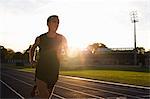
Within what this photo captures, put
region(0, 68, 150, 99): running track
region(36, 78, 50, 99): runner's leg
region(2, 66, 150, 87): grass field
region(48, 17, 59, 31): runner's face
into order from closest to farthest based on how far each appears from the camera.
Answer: region(36, 78, 50, 99): runner's leg → region(48, 17, 59, 31): runner's face → region(0, 68, 150, 99): running track → region(2, 66, 150, 87): grass field

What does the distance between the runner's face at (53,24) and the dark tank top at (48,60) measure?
0.15 m

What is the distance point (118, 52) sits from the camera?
99.2 m

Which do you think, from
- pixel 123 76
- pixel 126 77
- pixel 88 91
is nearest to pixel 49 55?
pixel 88 91

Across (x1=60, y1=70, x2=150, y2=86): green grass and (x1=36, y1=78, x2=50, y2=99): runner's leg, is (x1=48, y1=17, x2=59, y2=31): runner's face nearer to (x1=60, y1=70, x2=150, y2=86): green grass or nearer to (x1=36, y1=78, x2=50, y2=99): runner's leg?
(x1=36, y1=78, x2=50, y2=99): runner's leg

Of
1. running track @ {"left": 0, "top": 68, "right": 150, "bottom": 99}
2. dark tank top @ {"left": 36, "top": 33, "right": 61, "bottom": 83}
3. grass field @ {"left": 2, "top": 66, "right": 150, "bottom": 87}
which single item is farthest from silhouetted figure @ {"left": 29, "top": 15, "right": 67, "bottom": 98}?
grass field @ {"left": 2, "top": 66, "right": 150, "bottom": 87}

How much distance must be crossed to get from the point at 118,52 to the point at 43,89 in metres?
95.5

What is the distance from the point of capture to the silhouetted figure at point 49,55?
4.72 meters

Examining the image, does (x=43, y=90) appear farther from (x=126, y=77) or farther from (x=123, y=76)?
(x=123, y=76)

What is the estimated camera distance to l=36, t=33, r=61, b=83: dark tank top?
15.5ft

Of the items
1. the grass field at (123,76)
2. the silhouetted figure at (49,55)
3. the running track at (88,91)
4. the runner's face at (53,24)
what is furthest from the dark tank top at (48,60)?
the grass field at (123,76)

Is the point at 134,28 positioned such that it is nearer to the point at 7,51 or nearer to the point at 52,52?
the point at 52,52

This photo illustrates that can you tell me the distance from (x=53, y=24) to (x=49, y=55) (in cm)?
46

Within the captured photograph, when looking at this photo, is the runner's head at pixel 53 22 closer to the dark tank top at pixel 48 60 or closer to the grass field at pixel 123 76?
the dark tank top at pixel 48 60

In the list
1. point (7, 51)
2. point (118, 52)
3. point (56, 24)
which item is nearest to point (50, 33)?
point (56, 24)
